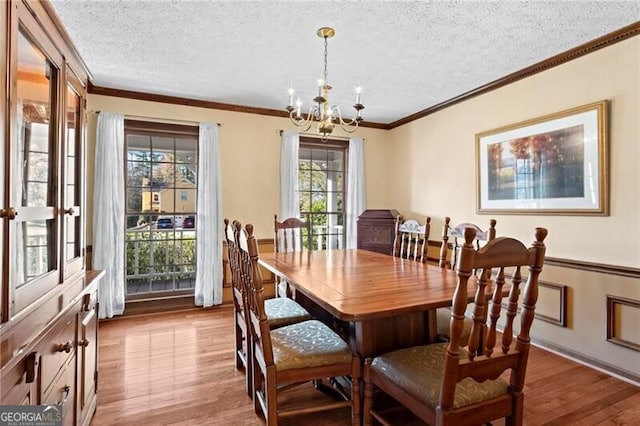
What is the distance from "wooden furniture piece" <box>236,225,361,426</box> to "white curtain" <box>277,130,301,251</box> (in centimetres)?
252

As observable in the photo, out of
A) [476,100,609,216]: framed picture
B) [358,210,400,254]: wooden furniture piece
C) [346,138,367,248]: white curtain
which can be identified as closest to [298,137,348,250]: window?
[346,138,367,248]: white curtain

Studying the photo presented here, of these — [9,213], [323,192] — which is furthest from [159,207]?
[9,213]

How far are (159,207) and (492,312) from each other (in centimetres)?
378

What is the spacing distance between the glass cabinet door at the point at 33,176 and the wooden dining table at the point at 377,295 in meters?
1.12

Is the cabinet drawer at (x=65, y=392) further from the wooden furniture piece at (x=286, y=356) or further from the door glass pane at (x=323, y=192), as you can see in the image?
the door glass pane at (x=323, y=192)

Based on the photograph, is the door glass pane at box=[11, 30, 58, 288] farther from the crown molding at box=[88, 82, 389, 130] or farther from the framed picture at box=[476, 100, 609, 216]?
the framed picture at box=[476, 100, 609, 216]

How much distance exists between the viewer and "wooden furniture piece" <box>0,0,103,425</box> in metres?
1.01

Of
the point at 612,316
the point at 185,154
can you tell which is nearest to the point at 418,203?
the point at 612,316

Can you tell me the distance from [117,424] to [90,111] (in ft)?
10.2

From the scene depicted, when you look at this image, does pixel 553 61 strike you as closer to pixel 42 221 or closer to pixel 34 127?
pixel 34 127

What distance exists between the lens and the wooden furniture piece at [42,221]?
1.01 metres

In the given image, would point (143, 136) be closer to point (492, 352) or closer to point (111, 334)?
point (111, 334)

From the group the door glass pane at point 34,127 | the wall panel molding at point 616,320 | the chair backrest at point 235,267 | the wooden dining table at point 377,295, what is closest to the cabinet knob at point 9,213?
the door glass pane at point 34,127

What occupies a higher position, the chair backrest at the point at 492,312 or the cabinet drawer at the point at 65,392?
the chair backrest at the point at 492,312
